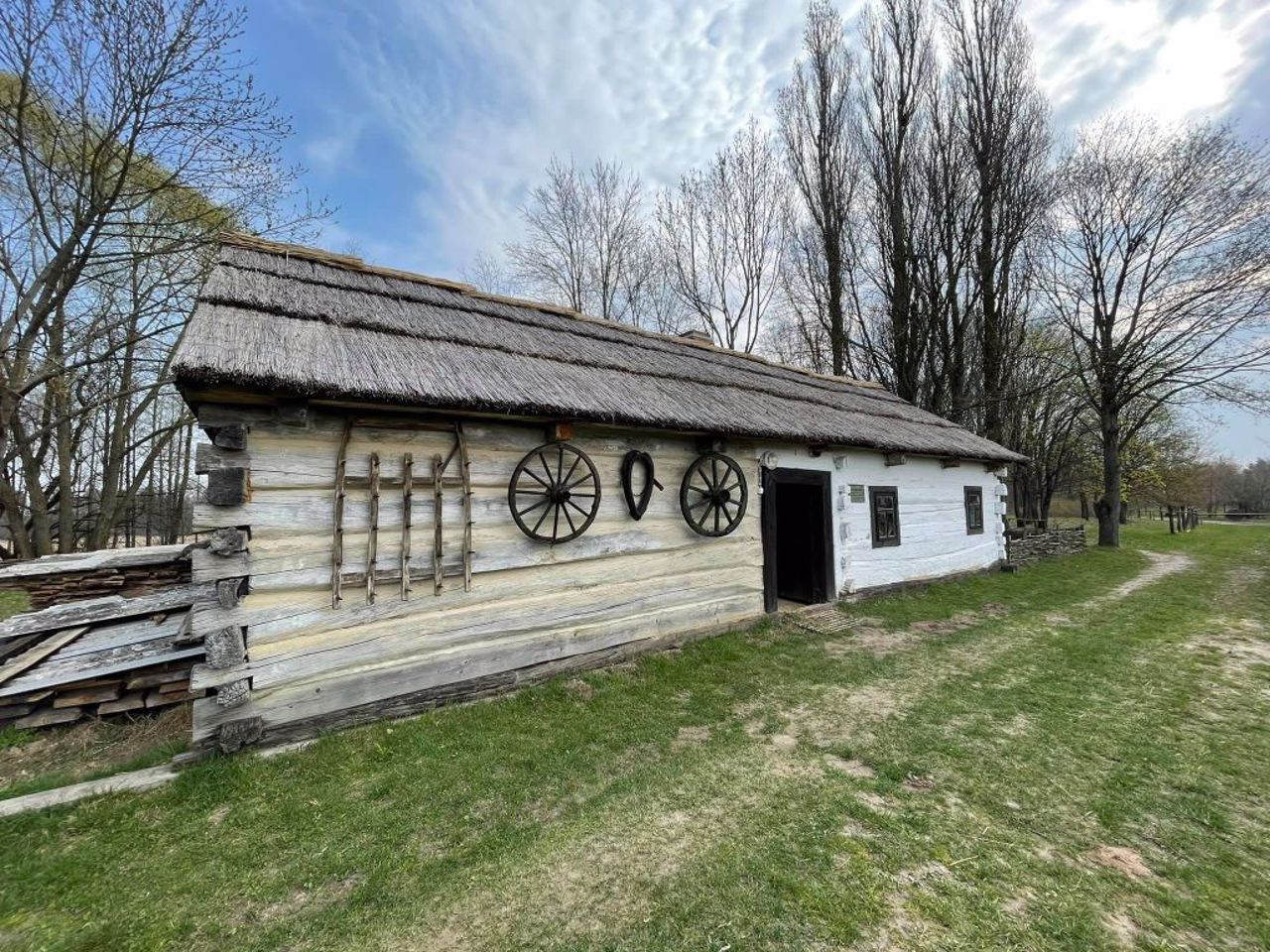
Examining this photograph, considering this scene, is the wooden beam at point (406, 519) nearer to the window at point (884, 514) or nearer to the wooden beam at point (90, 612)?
the wooden beam at point (90, 612)

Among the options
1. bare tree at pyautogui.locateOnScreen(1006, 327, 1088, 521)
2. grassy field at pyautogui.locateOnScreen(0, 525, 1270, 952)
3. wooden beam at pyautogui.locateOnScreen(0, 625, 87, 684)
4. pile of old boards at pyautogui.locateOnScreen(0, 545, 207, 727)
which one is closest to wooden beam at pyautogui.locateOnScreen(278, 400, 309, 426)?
pile of old boards at pyautogui.locateOnScreen(0, 545, 207, 727)

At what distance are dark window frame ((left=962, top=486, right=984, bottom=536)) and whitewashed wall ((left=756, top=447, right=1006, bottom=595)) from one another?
133 mm

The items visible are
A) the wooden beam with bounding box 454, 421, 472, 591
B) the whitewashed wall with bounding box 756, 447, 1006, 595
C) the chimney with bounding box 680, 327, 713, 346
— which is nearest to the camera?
the wooden beam with bounding box 454, 421, 472, 591

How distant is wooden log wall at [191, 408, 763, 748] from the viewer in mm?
3561

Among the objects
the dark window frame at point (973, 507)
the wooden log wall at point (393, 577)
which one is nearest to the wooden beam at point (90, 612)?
the wooden log wall at point (393, 577)

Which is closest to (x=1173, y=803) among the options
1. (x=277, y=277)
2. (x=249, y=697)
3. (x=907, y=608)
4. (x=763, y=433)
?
(x=763, y=433)

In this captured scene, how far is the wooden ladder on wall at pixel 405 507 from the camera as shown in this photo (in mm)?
3867

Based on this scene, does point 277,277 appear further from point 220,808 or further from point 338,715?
point 220,808

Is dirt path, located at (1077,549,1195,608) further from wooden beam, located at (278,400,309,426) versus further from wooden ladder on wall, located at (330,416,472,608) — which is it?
wooden beam, located at (278,400,309,426)

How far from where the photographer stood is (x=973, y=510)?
10945 mm

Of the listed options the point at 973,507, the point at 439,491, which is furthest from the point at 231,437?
the point at 973,507

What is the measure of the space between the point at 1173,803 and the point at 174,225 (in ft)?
52.8

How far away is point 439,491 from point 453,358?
1.42 metres

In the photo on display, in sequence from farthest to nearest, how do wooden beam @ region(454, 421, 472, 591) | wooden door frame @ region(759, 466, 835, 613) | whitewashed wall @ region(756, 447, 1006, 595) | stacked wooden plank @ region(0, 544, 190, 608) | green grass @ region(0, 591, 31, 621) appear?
whitewashed wall @ region(756, 447, 1006, 595), green grass @ region(0, 591, 31, 621), wooden door frame @ region(759, 466, 835, 613), stacked wooden plank @ region(0, 544, 190, 608), wooden beam @ region(454, 421, 472, 591)
